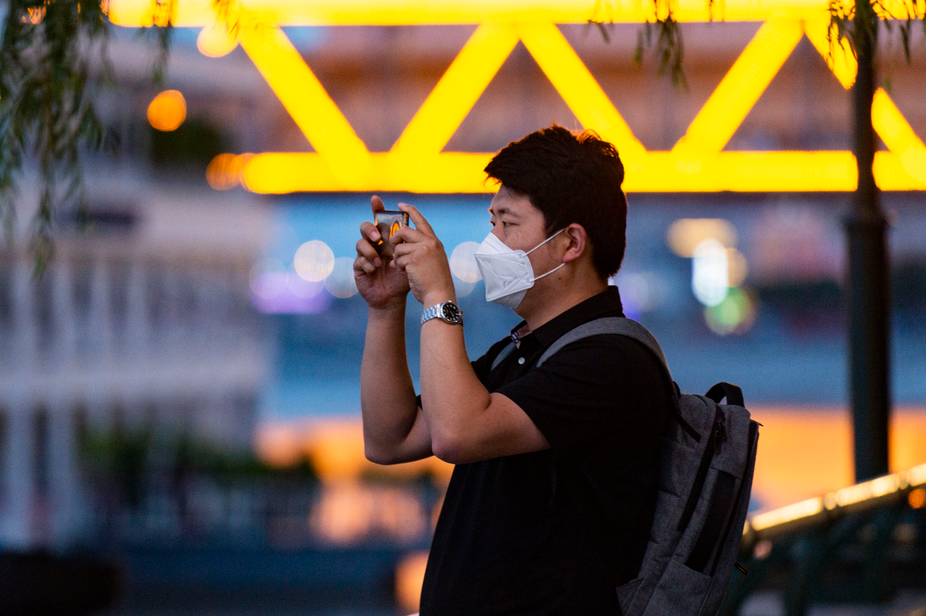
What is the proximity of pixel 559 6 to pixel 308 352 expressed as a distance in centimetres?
3146

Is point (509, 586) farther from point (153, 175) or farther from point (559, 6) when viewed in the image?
point (153, 175)

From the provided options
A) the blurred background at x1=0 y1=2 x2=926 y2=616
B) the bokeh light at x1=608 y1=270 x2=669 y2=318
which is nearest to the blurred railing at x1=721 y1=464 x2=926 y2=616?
the blurred background at x1=0 y1=2 x2=926 y2=616

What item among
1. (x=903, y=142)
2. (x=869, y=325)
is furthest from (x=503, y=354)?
(x=903, y=142)

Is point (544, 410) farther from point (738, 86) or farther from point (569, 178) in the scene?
point (738, 86)

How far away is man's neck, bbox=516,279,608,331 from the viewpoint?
1495 millimetres

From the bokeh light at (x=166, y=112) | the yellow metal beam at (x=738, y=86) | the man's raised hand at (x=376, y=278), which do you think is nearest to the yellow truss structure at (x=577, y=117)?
the yellow metal beam at (x=738, y=86)

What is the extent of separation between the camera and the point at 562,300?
150cm

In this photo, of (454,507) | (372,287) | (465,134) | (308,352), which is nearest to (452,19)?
(465,134)

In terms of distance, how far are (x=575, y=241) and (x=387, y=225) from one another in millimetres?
329

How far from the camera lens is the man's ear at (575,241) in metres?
1.45

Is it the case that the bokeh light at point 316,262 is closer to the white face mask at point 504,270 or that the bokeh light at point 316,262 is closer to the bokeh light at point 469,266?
the bokeh light at point 469,266

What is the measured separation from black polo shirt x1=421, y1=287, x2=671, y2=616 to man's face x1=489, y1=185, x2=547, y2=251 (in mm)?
190

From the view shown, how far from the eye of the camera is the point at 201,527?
1167cm

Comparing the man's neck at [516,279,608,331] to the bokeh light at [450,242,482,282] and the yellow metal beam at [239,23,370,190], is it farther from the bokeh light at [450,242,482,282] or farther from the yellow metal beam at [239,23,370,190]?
the yellow metal beam at [239,23,370,190]
